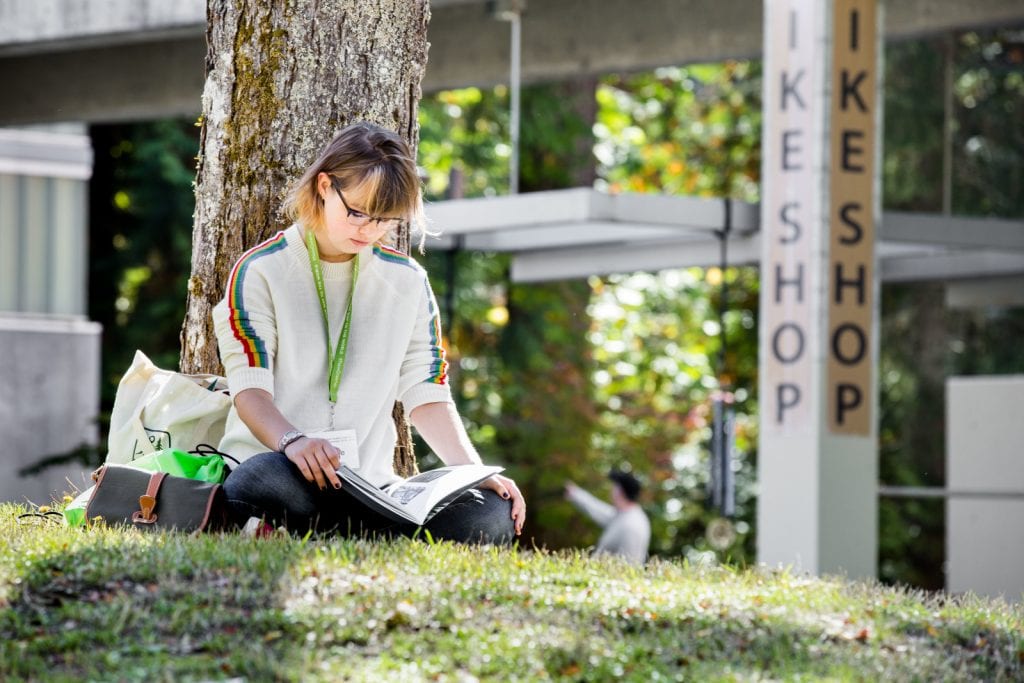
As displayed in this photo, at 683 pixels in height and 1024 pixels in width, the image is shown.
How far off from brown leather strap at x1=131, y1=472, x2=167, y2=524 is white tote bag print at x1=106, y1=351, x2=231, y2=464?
1.14 ft

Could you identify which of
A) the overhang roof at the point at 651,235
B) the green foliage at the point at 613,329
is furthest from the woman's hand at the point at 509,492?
the green foliage at the point at 613,329

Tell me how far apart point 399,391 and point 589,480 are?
44.5ft

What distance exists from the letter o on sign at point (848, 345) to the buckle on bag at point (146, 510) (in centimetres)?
723

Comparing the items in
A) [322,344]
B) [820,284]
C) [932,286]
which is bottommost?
[322,344]

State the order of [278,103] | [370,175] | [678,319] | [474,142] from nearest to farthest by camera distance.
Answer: [370,175]
[278,103]
[474,142]
[678,319]

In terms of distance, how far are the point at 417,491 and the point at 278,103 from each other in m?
1.87

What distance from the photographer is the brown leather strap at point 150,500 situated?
17.1ft

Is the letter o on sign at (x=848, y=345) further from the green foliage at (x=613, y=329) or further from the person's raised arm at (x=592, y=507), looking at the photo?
the green foliage at (x=613, y=329)

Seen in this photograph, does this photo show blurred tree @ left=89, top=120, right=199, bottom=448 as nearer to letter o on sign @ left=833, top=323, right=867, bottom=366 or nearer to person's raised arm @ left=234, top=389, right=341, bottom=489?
letter o on sign @ left=833, top=323, right=867, bottom=366

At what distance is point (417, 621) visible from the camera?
13.9 feet

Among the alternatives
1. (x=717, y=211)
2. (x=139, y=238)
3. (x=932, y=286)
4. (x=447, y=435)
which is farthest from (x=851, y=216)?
(x=139, y=238)

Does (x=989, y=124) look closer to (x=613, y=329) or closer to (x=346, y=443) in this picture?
(x=613, y=329)

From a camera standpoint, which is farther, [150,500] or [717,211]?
[717,211]

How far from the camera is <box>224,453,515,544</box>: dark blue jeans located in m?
5.04
